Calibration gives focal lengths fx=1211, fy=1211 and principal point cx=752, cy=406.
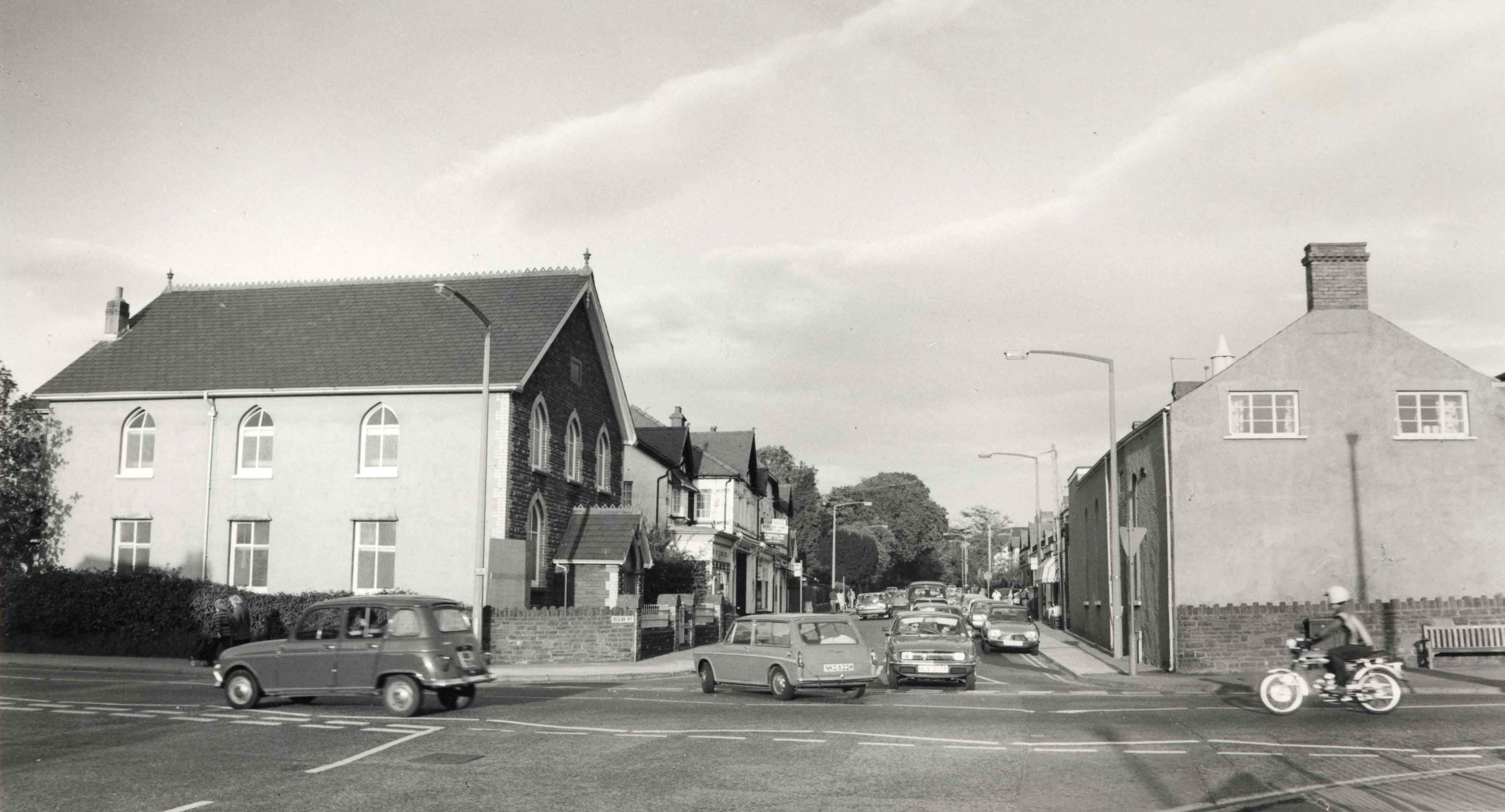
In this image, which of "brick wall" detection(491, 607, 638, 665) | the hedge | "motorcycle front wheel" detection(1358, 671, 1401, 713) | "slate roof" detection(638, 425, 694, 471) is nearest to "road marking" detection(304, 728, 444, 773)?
"motorcycle front wheel" detection(1358, 671, 1401, 713)

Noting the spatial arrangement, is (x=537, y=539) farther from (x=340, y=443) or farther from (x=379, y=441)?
(x=340, y=443)

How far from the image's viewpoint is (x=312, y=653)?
17312mm

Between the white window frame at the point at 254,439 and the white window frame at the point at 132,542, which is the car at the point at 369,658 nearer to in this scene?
the white window frame at the point at 254,439

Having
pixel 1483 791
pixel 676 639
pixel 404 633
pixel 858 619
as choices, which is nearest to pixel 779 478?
pixel 858 619

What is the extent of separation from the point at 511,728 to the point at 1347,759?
9501 mm

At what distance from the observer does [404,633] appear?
16.9 metres

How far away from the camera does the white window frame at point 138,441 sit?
1351 inches

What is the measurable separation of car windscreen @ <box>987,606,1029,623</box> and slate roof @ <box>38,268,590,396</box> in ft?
52.0

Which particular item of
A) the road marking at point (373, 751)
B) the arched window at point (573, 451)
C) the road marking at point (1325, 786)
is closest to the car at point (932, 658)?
the road marking at point (373, 751)

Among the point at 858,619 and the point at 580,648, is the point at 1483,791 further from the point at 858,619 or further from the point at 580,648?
the point at 858,619

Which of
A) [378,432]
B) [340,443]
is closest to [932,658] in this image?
[378,432]

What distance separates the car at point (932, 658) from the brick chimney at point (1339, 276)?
11.8 metres

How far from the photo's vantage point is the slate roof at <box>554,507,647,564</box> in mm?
34531

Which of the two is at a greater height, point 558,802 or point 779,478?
point 779,478
